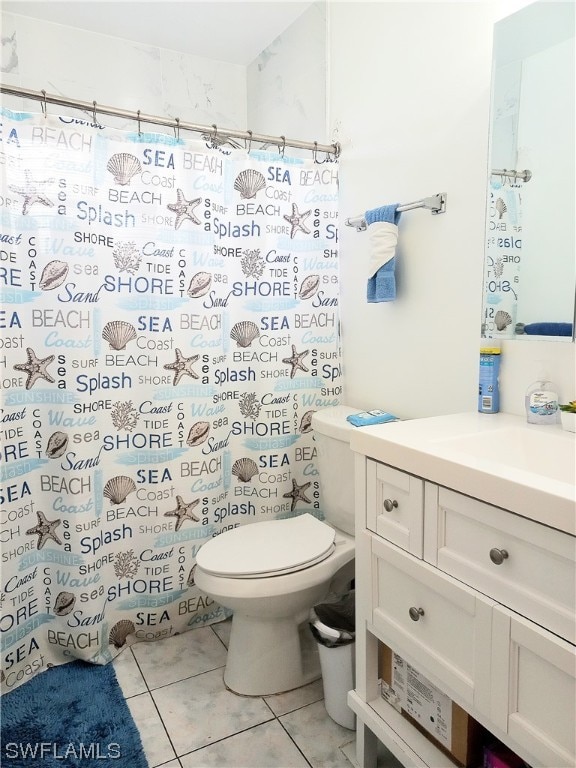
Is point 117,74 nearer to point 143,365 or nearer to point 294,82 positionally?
point 294,82

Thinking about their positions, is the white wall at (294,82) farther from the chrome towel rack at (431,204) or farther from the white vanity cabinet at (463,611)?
the white vanity cabinet at (463,611)

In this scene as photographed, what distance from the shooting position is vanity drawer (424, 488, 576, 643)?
2.86ft

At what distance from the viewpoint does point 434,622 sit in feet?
3.76

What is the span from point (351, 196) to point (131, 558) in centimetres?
158

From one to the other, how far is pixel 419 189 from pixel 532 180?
406 millimetres

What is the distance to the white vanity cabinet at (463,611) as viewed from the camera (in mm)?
896

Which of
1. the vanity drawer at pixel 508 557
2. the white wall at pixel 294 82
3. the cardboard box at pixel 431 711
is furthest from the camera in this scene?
the white wall at pixel 294 82

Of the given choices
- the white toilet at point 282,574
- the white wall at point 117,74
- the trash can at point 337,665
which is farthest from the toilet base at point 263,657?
the white wall at point 117,74

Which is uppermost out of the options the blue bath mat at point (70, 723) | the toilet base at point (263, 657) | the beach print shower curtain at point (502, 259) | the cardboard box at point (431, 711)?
the beach print shower curtain at point (502, 259)

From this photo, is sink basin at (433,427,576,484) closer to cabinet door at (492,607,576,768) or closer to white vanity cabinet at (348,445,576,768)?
white vanity cabinet at (348,445,576,768)

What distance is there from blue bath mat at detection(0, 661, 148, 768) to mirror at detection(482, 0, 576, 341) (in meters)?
1.56

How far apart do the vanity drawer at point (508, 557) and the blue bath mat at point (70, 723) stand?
106 centimetres

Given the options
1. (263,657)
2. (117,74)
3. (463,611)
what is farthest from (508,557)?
(117,74)

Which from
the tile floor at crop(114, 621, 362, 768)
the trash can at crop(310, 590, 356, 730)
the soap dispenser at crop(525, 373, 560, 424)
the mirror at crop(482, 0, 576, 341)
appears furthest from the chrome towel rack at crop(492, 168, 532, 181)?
the tile floor at crop(114, 621, 362, 768)
